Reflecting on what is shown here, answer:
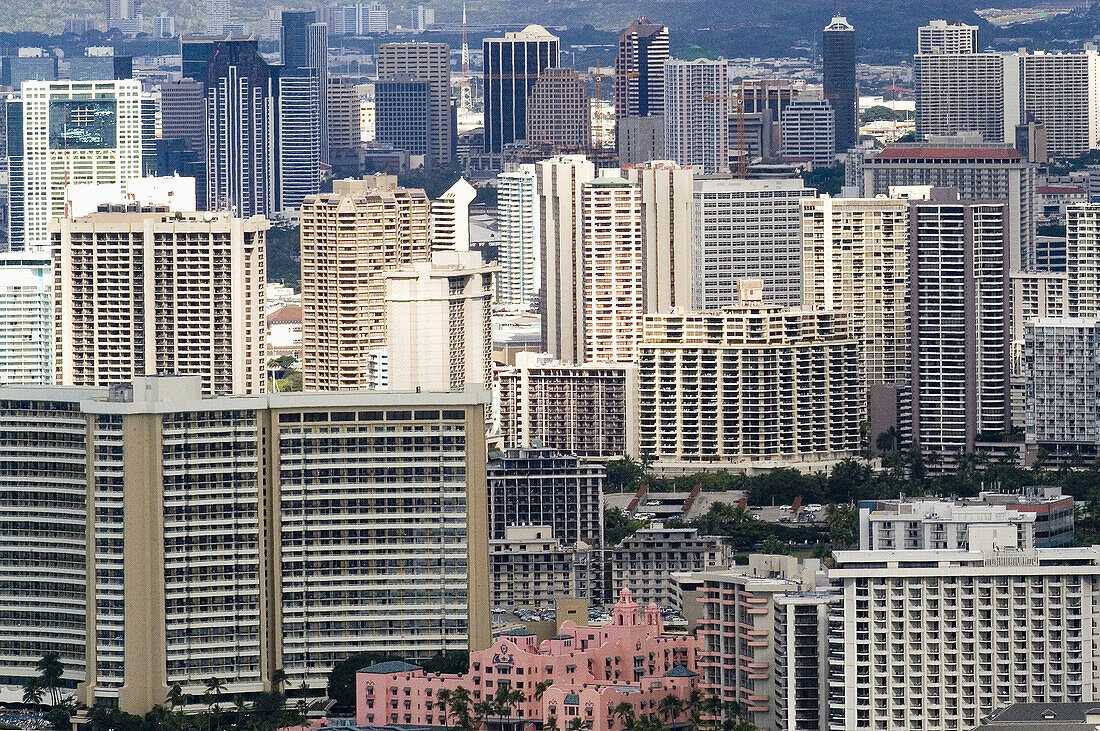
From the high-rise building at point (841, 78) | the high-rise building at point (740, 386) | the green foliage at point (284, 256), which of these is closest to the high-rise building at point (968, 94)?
the high-rise building at point (841, 78)

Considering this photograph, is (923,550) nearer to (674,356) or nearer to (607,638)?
(607,638)

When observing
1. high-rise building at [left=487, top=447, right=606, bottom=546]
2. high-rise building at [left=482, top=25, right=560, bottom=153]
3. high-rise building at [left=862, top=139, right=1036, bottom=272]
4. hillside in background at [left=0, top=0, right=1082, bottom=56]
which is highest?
hillside in background at [left=0, top=0, right=1082, bottom=56]

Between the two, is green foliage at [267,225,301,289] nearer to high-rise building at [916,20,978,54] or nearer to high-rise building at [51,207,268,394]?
high-rise building at [51,207,268,394]

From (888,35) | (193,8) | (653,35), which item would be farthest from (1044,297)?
(193,8)

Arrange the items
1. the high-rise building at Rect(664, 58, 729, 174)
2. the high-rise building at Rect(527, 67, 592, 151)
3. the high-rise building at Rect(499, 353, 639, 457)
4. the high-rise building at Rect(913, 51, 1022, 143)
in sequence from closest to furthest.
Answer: the high-rise building at Rect(499, 353, 639, 457) → the high-rise building at Rect(913, 51, 1022, 143) → the high-rise building at Rect(664, 58, 729, 174) → the high-rise building at Rect(527, 67, 592, 151)

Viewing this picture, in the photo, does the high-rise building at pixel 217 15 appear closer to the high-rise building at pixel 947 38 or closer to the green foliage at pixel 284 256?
the high-rise building at pixel 947 38

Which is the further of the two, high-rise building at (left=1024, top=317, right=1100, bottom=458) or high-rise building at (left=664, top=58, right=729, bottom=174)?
high-rise building at (left=664, top=58, right=729, bottom=174)

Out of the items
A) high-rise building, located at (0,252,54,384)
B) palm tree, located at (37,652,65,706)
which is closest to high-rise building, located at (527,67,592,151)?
high-rise building, located at (0,252,54,384)
